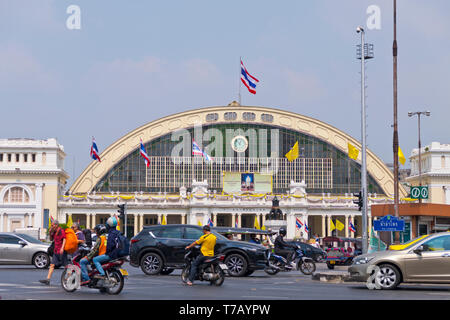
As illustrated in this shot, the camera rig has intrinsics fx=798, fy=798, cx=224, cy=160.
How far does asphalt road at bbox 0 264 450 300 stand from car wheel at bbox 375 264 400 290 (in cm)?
29

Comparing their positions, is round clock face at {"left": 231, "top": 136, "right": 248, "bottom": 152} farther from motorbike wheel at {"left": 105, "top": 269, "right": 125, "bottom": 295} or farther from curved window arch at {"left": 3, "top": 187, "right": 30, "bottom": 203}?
motorbike wheel at {"left": 105, "top": 269, "right": 125, "bottom": 295}

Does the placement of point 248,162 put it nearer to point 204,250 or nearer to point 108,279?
point 204,250

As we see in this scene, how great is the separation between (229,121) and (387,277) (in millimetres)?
92626

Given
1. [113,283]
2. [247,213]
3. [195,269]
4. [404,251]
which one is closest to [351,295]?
[404,251]

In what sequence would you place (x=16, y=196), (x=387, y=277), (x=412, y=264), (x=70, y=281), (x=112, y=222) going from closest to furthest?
(x=112, y=222)
(x=70, y=281)
(x=412, y=264)
(x=387, y=277)
(x=16, y=196)

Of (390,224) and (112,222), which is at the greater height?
(112,222)

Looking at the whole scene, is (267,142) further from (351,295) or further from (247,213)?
(351,295)

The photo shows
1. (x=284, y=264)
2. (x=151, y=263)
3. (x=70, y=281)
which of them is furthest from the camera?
(x=284, y=264)

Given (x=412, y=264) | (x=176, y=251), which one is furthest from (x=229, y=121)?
(x=412, y=264)

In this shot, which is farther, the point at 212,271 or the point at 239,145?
the point at 239,145

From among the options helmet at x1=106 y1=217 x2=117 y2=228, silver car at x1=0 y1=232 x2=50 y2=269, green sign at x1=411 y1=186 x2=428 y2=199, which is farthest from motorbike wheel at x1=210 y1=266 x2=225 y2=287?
green sign at x1=411 y1=186 x2=428 y2=199

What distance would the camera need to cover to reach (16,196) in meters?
106

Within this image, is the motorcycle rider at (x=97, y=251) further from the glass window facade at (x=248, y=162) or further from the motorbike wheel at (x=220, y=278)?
the glass window facade at (x=248, y=162)

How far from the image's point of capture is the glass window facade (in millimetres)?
112500
